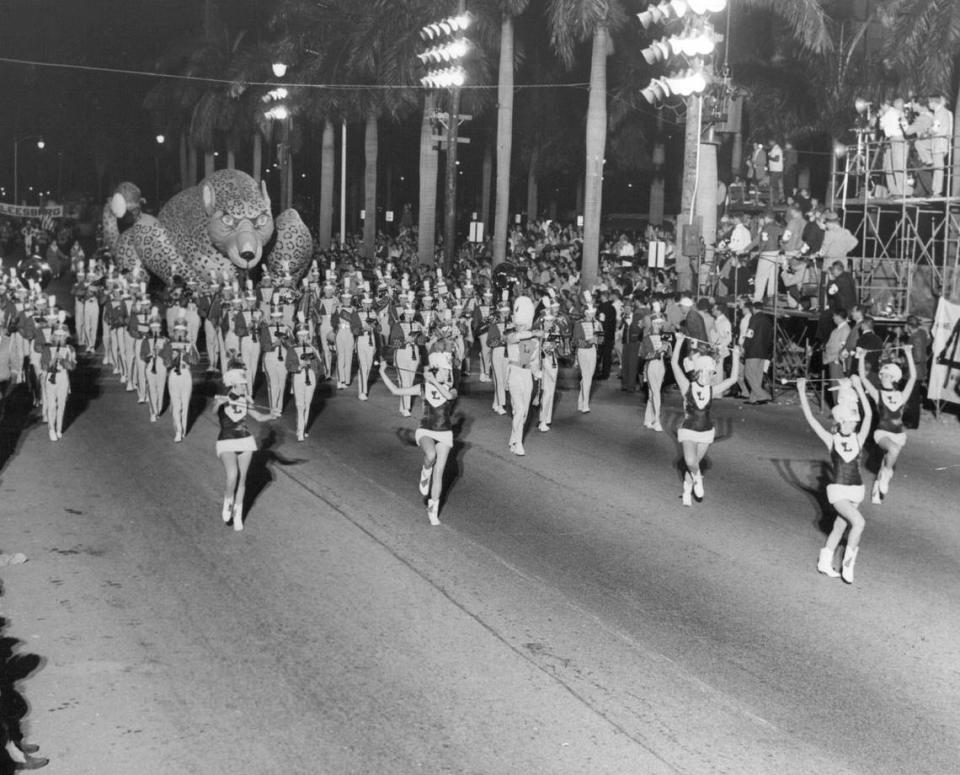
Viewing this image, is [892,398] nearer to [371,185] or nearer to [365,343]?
[365,343]

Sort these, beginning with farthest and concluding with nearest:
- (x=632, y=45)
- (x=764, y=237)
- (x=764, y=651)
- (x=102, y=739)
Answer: (x=632, y=45), (x=764, y=237), (x=764, y=651), (x=102, y=739)

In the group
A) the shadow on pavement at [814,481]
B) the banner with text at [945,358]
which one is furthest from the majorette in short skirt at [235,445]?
the banner with text at [945,358]

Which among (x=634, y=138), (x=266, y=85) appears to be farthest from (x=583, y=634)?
(x=266, y=85)

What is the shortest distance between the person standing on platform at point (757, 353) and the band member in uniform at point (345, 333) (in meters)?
6.85

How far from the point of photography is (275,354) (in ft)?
65.7

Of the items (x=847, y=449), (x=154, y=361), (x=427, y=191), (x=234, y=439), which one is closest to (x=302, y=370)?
(x=154, y=361)

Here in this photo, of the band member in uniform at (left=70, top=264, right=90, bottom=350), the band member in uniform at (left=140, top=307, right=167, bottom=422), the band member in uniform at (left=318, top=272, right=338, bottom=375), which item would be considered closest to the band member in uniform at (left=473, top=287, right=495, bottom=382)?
the band member in uniform at (left=318, top=272, right=338, bottom=375)

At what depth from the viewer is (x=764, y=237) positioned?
84.6ft

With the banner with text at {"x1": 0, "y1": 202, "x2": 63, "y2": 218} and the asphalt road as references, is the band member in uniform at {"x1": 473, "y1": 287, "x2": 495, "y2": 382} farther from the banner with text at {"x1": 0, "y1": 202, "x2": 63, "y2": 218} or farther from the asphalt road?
the banner with text at {"x1": 0, "y1": 202, "x2": 63, "y2": 218}

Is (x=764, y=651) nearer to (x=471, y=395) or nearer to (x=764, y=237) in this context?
(x=471, y=395)

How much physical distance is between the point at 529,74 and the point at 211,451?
29.2m

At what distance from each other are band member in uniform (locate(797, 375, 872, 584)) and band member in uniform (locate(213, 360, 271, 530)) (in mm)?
5796

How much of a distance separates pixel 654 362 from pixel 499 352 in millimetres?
2792

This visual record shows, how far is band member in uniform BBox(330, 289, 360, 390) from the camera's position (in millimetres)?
22391
